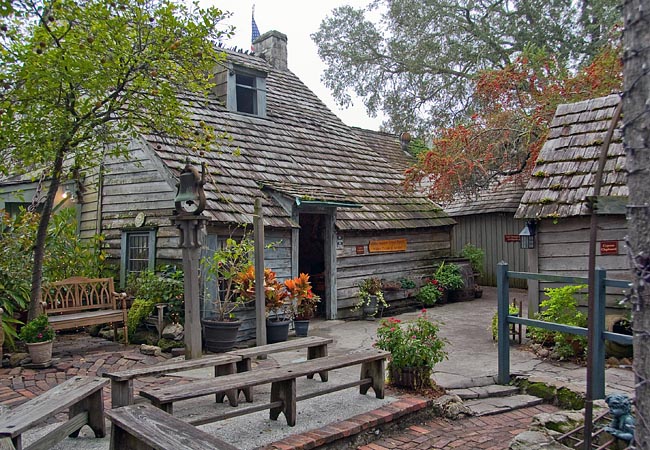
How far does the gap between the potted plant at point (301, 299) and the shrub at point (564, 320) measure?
366 cm

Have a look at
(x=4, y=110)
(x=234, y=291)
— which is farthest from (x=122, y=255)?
(x=4, y=110)

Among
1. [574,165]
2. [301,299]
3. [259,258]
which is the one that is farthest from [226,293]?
[574,165]

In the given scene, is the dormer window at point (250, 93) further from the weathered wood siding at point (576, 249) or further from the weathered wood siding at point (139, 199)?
the weathered wood siding at point (576, 249)

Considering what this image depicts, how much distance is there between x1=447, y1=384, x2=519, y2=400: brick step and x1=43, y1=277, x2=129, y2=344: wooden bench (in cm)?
519

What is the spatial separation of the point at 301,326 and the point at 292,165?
374 centimetres

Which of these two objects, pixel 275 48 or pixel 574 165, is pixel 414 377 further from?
pixel 275 48

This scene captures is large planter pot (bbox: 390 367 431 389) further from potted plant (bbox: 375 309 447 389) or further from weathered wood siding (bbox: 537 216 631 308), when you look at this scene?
weathered wood siding (bbox: 537 216 631 308)

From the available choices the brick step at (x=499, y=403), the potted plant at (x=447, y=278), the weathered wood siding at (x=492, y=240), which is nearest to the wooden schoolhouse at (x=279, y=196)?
the potted plant at (x=447, y=278)

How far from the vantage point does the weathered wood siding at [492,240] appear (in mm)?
15602

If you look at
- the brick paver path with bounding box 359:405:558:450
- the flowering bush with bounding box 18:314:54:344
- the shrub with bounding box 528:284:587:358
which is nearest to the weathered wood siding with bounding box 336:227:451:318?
the shrub with bounding box 528:284:587:358

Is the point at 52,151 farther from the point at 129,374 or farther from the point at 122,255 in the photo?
the point at 129,374

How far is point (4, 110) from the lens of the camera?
6.14 meters

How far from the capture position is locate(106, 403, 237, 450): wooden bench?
2949 millimetres

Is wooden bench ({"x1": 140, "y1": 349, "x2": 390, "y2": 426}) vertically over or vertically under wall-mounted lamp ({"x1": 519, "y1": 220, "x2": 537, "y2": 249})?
under
